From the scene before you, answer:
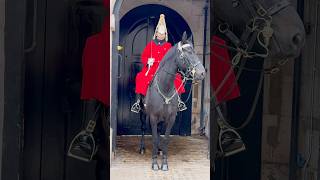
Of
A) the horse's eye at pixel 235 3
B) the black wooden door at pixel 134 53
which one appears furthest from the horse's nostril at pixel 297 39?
the black wooden door at pixel 134 53

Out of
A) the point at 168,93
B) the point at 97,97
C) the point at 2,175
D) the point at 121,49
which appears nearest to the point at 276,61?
the point at 97,97

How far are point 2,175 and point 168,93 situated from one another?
3.20 m

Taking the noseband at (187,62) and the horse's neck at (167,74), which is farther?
the horse's neck at (167,74)

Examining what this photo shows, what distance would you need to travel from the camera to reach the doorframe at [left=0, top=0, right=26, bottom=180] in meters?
1.82

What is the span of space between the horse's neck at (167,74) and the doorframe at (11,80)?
9.14 ft

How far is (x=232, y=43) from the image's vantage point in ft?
6.41

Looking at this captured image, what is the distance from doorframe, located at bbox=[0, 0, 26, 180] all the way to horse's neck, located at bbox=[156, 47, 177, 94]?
2.79 meters

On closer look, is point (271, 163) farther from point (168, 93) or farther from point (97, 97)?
point (168, 93)

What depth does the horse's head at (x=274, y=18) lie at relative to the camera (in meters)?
1.91

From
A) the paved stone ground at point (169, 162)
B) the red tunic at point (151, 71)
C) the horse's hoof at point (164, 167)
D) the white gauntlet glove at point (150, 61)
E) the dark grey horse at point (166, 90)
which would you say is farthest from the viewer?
the white gauntlet glove at point (150, 61)

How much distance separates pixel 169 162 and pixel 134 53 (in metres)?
1.86

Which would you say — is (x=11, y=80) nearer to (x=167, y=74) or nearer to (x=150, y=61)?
(x=167, y=74)

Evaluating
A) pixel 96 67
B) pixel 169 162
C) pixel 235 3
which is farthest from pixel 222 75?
pixel 169 162

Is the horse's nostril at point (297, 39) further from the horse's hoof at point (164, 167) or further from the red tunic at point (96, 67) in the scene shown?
the horse's hoof at point (164, 167)
